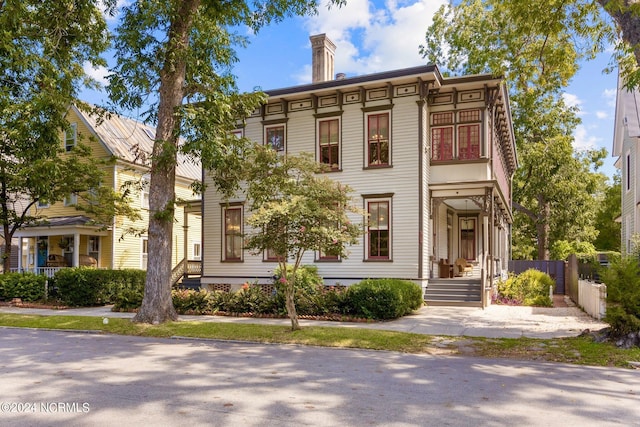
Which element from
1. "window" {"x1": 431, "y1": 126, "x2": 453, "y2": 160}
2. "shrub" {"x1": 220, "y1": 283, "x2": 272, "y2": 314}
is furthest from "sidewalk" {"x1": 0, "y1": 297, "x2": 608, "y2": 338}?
"window" {"x1": 431, "y1": 126, "x2": 453, "y2": 160}

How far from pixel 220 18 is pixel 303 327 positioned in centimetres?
903

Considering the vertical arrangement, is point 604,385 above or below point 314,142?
below

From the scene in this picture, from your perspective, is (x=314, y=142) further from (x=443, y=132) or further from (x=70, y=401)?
(x=70, y=401)

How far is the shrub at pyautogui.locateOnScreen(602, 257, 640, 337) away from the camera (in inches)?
384

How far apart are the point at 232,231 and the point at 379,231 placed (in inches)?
247

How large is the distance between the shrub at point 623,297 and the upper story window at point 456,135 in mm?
8653

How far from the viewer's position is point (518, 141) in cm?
3581

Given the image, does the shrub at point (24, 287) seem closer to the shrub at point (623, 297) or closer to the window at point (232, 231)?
the window at point (232, 231)

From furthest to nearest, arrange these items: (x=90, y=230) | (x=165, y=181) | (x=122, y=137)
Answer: (x=122, y=137)
(x=90, y=230)
(x=165, y=181)

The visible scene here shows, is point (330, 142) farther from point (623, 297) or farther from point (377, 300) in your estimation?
point (623, 297)

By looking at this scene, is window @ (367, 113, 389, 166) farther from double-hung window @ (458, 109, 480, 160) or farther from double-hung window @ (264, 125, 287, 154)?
double-hung window @ (264, 125, 287, 154)

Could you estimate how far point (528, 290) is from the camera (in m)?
19.6

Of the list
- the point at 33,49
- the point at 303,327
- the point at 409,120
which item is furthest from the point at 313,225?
the point at 33,49

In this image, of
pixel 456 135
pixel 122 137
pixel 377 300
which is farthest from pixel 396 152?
pixel 122 137
